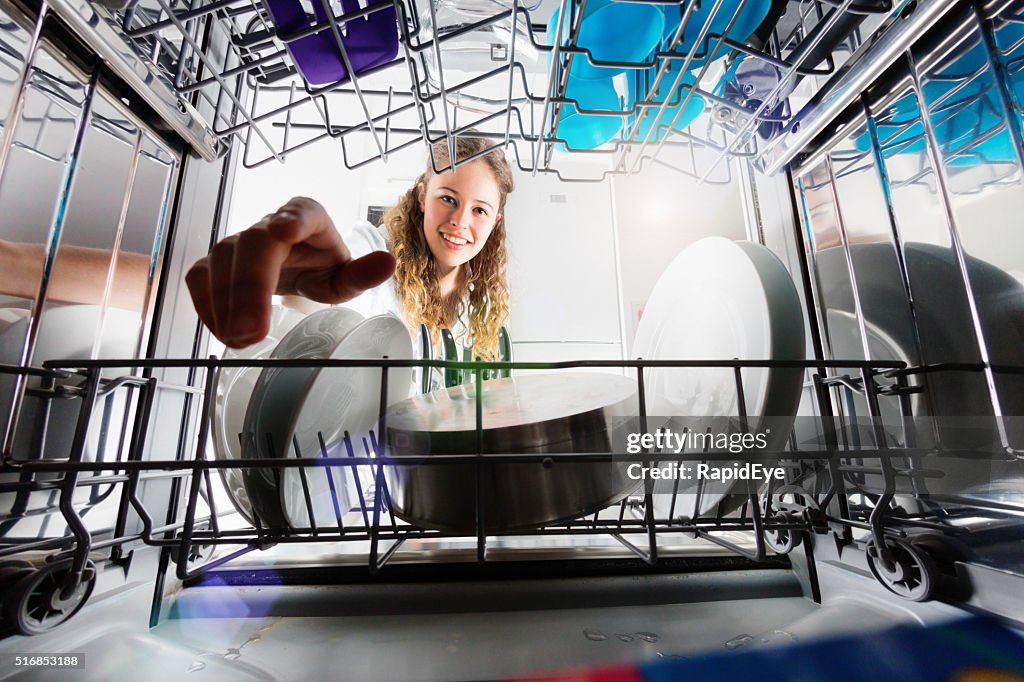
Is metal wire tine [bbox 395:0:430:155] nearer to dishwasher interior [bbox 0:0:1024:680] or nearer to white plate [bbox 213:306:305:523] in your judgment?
dishwasher interior [bbox 0:0:1024:680]

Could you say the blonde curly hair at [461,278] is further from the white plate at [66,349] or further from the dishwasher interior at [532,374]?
the white plate at [66,349]

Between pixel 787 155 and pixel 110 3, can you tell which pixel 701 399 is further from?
A: pixel 110 3

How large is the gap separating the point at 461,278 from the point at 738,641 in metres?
0.76

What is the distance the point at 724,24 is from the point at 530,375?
0.40 m

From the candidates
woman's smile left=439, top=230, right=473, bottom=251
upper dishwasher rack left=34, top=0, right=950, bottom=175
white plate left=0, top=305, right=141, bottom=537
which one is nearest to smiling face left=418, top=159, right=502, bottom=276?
woman's smile left=439, top=230, right=473, bottom=251

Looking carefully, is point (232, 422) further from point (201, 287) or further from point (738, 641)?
point (738, 641)

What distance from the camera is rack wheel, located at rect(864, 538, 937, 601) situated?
1.07 ft

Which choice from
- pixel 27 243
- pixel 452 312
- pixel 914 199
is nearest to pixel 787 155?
pixel 914 199

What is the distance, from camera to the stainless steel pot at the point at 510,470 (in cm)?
30

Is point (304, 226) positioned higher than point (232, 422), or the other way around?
point (304, 226)

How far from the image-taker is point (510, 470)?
11.9 inches

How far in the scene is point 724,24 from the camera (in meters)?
0.46

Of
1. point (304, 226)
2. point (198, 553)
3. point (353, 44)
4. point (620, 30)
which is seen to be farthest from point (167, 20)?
point (198, 553)

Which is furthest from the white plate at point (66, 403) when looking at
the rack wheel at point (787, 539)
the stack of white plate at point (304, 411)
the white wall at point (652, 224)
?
the white wall at point (652, 224)
